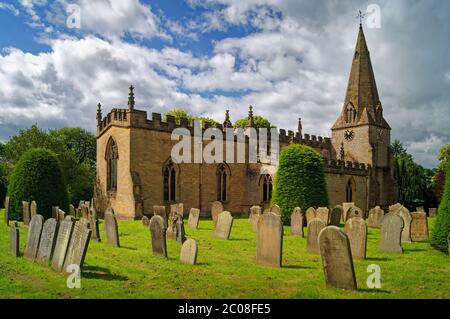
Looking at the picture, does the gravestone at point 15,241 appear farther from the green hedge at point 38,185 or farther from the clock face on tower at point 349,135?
the clock face on tower at point 349,135

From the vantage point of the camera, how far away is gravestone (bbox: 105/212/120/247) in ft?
41.3

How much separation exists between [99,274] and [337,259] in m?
5.13

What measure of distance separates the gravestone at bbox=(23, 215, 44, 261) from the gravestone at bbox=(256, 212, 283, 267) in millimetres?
5604

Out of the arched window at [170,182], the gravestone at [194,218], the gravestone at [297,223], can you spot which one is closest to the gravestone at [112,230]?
the gravestone at [194,218]

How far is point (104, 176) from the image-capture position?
26.0 m

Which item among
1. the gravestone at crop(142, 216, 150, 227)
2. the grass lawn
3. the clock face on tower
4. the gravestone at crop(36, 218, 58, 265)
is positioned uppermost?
the clock face on tower

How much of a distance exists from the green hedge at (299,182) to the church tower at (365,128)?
59.8 ft

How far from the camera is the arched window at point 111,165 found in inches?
990

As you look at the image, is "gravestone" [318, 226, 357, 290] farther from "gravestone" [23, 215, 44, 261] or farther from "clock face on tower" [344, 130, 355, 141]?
"clock face on tower" [344, 130, 355, 141]

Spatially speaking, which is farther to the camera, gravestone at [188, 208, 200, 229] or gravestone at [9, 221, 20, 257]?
gravestone at [188, 208, 200, 229]

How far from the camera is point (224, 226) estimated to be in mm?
14820

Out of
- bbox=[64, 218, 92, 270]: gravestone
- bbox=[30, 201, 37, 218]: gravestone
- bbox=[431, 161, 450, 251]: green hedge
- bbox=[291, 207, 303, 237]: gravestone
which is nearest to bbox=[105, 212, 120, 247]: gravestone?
bbox=[64, 218, 92, 270]: gravestone

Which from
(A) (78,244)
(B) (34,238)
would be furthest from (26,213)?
(A) (78,244)
